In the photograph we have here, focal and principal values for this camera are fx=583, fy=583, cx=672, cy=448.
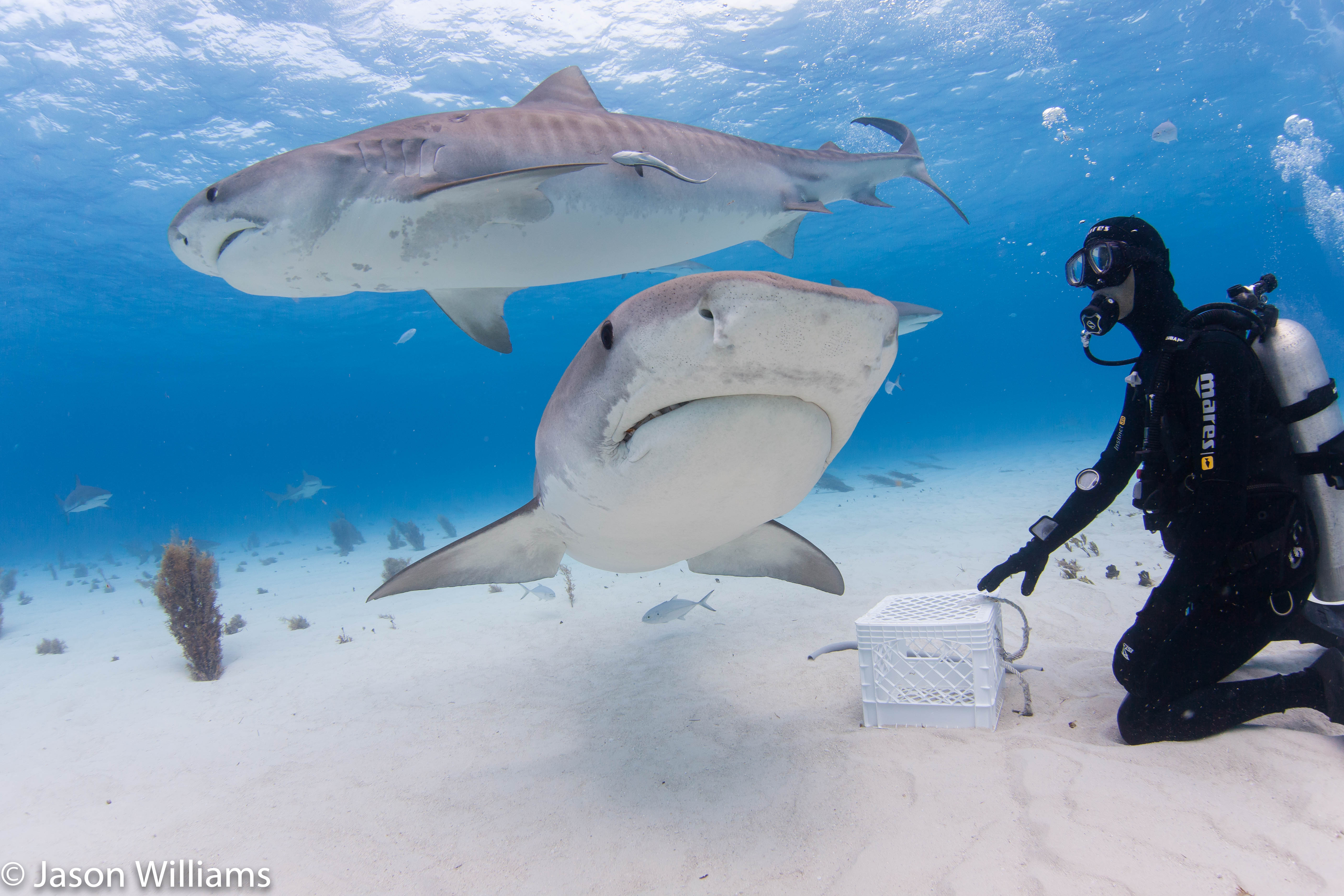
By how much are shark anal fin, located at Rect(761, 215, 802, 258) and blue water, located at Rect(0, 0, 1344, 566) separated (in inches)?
389

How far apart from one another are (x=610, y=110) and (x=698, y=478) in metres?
20.0

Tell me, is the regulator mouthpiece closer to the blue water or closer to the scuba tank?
the scuba tank

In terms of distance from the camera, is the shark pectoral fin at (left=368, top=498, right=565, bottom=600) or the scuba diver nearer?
the scuba diver

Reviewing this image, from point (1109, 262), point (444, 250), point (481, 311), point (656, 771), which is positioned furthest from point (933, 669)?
point (481, 311)

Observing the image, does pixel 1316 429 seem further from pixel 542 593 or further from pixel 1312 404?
pixel 542 593

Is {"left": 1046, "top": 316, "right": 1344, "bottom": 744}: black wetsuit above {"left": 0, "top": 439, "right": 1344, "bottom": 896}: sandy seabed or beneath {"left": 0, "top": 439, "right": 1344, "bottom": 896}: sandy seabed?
above

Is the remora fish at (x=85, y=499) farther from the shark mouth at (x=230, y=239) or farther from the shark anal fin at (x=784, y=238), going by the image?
the shark anal fin at (x=784, y=238)

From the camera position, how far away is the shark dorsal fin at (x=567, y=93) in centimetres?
388

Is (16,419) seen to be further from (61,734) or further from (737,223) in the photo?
(737,223)

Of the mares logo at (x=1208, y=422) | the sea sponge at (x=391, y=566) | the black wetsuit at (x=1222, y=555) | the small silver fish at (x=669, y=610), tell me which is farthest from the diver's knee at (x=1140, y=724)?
the sea sponge at (x=391, y=566)

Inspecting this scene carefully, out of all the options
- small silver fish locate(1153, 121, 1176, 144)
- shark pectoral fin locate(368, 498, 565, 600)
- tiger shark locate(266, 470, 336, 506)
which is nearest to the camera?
shark pectoral fin locate(368, 498, 565, 600)

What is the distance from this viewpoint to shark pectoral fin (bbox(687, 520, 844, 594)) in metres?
3.65

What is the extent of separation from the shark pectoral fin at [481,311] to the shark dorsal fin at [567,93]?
1254 millimetres

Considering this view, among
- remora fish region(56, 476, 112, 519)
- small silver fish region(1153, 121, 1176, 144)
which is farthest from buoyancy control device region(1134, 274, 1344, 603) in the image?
remora fish region(56, 476, 112, 519)
